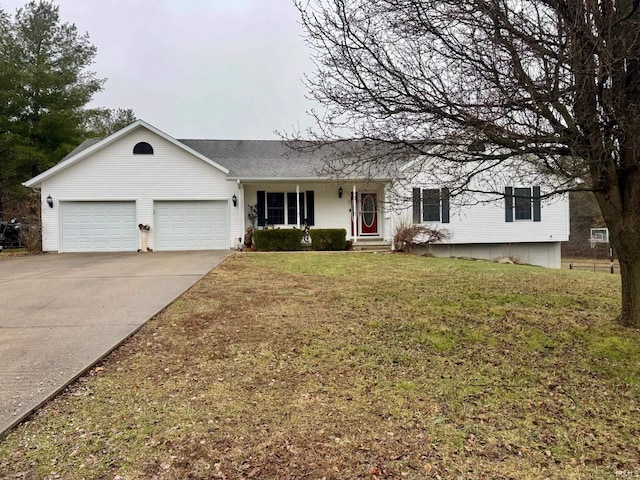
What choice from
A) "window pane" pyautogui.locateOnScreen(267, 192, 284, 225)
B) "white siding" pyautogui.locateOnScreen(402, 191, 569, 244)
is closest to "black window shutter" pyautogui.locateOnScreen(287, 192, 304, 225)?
"window pane" pyautogui.locateOnScreen(267, 192, 284, 225)

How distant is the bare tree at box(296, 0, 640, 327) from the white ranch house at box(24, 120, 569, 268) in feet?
33.0

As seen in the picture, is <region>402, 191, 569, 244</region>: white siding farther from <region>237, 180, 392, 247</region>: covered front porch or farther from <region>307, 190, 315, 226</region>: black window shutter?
<region>307, 190, 315, 226</region>: black window shutter

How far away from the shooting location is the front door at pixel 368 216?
16641 millimetres

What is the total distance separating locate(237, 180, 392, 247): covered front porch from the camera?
1625 cm

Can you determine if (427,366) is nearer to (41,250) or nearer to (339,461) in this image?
(339,461)

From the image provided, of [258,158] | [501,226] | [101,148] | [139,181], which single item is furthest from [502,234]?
[101,148]

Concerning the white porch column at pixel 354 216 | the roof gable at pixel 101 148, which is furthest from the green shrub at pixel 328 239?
the roof gable at pixel 101 148

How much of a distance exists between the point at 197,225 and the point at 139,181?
9.14ft

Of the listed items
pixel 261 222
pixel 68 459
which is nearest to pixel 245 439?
pixel 68 459

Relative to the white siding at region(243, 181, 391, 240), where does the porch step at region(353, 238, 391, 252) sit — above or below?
below

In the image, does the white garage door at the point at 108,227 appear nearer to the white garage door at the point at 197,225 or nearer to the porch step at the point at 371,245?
the white garage door at the point at 197,225

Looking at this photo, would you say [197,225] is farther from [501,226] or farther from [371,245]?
[501,226]

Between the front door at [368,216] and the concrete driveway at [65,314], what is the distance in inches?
302

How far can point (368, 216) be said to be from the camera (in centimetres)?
1683
